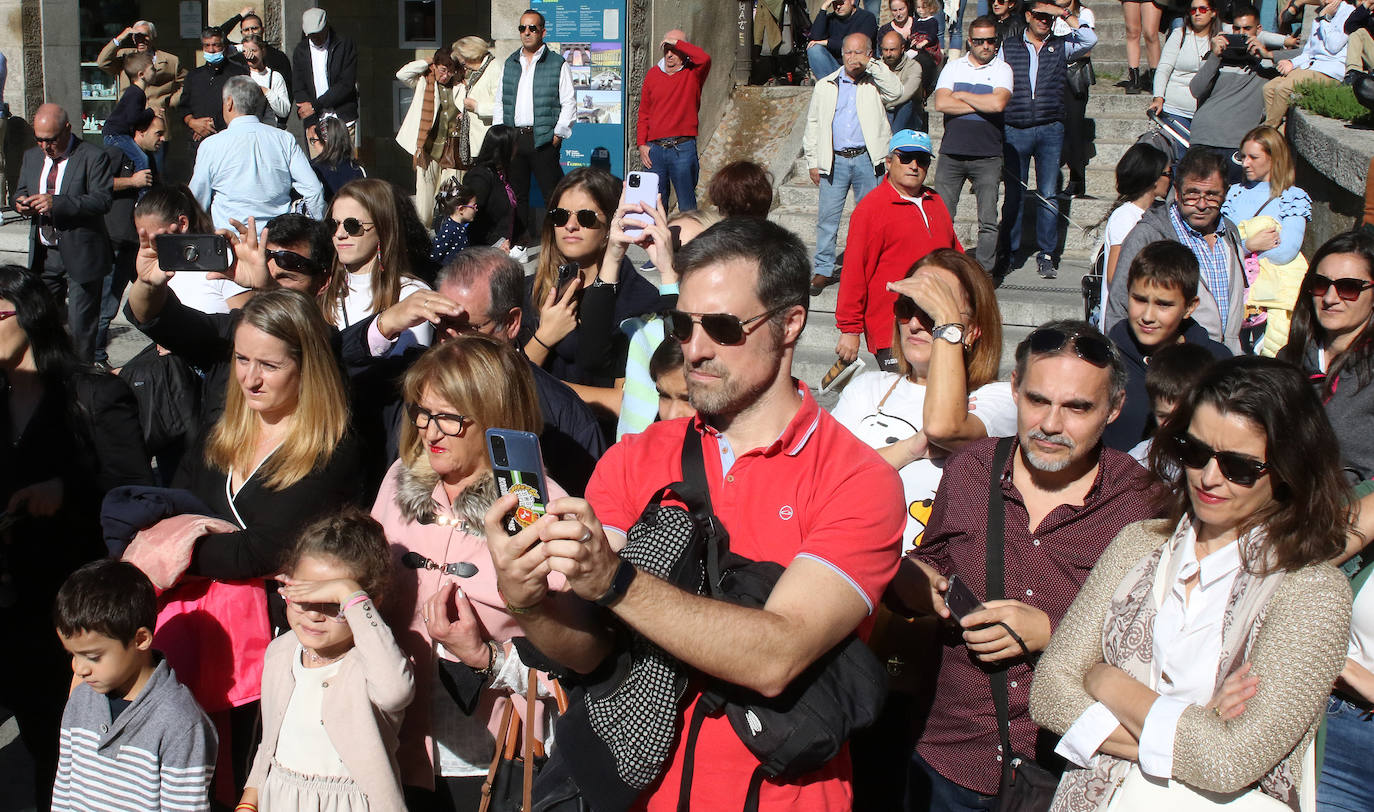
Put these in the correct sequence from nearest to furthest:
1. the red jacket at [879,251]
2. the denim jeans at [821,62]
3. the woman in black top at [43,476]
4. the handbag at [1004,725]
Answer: the handbag at [1004,725] → the woman in black top at [43,476] → the red jacket at [879,251] → the denim jeans at [821,62]

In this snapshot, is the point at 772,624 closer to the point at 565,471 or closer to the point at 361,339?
the point at 565,471

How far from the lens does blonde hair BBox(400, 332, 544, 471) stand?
338 centimetres

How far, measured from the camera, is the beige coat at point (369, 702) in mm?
3184

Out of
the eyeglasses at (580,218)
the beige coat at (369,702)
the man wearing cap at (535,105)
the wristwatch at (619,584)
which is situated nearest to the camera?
the wristwatch at (619,584)

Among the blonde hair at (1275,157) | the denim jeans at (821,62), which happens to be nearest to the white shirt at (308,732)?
the blonde hair at (1275,157)

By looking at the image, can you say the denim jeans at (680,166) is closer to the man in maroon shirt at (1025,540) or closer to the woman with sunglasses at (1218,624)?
the man in maroon shirt at (1025,540)

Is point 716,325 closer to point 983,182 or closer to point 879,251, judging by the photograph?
point 879,251

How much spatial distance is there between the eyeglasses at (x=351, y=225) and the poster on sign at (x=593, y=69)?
7.12 meters

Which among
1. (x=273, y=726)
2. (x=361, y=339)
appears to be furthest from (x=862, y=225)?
(x=273, y=726)

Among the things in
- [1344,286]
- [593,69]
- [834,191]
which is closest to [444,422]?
[1344,286]

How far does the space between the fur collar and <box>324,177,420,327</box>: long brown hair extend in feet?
5.66

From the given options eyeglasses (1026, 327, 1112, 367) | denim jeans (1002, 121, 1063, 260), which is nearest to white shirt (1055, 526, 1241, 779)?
eyeglasses (1026, 327, 1112, 367)

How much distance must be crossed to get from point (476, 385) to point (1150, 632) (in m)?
1.90

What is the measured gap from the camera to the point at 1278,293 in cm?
649
